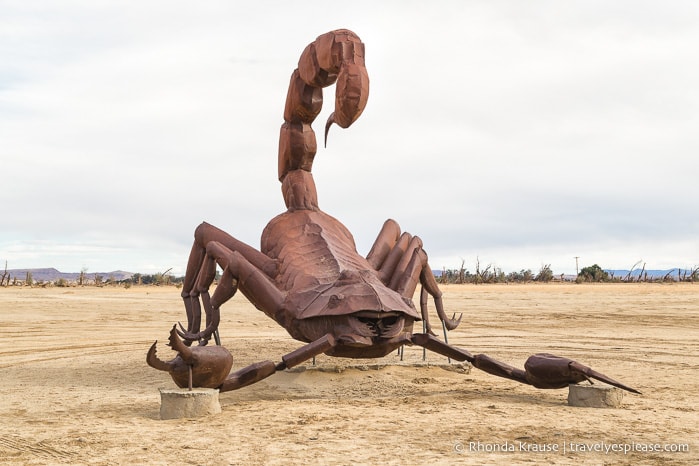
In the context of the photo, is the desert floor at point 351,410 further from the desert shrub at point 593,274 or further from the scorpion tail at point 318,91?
the desert shrub at point 593,274

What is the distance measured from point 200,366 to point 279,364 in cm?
62

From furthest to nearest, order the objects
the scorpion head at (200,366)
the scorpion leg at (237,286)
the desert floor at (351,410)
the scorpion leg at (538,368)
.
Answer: the scorpion leg at (237,286)
the scorpion leg at (538,368)
the scorpion head at (200,366)
the desert floor at (351,410)

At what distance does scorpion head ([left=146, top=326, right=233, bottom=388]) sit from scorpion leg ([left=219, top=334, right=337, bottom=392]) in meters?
0.11

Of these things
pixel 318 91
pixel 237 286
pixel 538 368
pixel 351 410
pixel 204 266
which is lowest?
pixel 351 410

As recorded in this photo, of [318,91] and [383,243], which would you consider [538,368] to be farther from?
[318,91]

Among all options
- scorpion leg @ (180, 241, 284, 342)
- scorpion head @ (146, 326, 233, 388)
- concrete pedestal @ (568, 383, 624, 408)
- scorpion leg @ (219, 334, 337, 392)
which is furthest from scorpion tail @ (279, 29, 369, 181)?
concrete pedestal @ (568, 383, 624, 408)

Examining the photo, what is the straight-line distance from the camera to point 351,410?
5.93m

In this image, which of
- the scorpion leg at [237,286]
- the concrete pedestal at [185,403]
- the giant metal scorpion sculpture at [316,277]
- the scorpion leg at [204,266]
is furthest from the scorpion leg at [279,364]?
the scorpion leg at [204,266]

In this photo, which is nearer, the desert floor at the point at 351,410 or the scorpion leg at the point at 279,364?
the desert floor at the point at 351,410

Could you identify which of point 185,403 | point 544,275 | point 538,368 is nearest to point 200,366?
point 185,403

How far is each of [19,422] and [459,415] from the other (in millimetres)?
3366

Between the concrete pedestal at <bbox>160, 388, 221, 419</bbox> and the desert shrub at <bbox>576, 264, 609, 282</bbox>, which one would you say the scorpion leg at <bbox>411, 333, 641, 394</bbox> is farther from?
the desert shrub at <bbox>576, 264, 609, 282</bbox>

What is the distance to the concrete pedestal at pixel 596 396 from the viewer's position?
5.99 meters

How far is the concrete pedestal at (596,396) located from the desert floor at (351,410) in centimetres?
11
